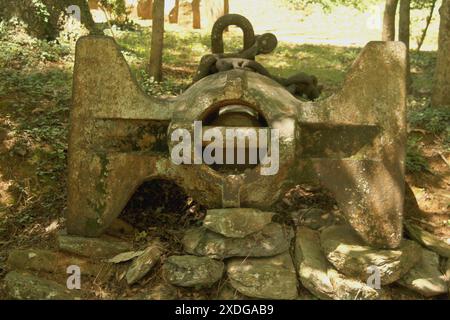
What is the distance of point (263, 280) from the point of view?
3.60m

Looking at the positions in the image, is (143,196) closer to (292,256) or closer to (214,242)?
(214,242)

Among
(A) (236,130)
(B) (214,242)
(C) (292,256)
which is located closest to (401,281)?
(C) (292,256)

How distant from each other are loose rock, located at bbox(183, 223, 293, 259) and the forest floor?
1.77 ft

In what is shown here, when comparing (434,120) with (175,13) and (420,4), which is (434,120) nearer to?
(420,4)

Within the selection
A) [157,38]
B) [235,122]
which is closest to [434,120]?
[235,122]

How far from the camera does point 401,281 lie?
12.2 ft

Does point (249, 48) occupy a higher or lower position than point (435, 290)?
higher

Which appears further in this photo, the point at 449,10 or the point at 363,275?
the point at 449,10

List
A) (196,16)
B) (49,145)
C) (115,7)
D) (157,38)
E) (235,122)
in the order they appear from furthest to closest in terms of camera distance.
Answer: (196,16) → (115,7) → (157,38) → (49,145) → (235,122)

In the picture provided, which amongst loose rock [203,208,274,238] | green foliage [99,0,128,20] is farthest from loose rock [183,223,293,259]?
green foliage [99,0,128,20]

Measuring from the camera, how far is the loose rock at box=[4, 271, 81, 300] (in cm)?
362

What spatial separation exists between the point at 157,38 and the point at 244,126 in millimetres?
3684

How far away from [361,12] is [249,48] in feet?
49.8

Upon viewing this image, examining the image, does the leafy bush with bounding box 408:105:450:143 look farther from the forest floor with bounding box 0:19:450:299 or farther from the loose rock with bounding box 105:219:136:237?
the loose rock with bounding box 105:219:136:237
